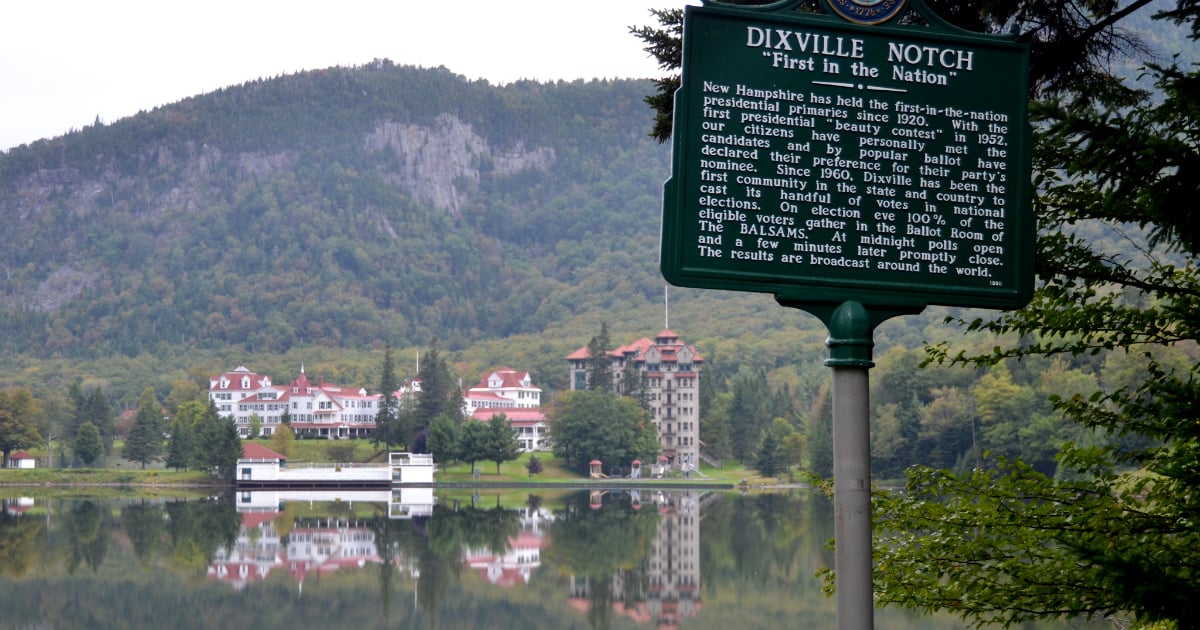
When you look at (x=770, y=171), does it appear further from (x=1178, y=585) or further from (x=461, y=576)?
(x=461, y=576)

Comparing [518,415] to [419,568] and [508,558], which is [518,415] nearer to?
[508,558]

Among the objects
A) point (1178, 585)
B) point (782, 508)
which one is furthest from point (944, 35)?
point (782, 508)

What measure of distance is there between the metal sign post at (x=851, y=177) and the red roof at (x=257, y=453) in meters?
84.5

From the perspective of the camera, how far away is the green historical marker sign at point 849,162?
6.91 meters

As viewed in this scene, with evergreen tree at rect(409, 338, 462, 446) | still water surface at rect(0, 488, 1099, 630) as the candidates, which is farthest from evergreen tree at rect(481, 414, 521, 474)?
still water surface at rect(0, 488, 1099, 630)

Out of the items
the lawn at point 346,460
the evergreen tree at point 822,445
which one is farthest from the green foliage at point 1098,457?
the lawn at point 346,460

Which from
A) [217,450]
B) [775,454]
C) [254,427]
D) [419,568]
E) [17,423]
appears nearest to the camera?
[419,568]

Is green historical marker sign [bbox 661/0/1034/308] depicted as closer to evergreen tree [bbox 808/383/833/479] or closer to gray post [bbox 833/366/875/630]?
gray post [bbox 833/366/875/630]

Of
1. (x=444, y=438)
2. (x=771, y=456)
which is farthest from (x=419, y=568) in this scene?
(x=771, y=456)

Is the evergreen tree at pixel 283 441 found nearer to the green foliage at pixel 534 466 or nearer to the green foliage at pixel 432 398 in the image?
the green foliage at pixel 432 398

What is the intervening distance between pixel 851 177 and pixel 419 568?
40.2m

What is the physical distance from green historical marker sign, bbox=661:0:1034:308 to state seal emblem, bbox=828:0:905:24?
0.01 meters

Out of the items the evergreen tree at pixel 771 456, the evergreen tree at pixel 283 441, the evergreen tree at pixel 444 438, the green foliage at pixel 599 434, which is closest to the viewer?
the evergreen tree at pixel 771 456

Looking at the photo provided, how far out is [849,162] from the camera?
7129 millimetres
